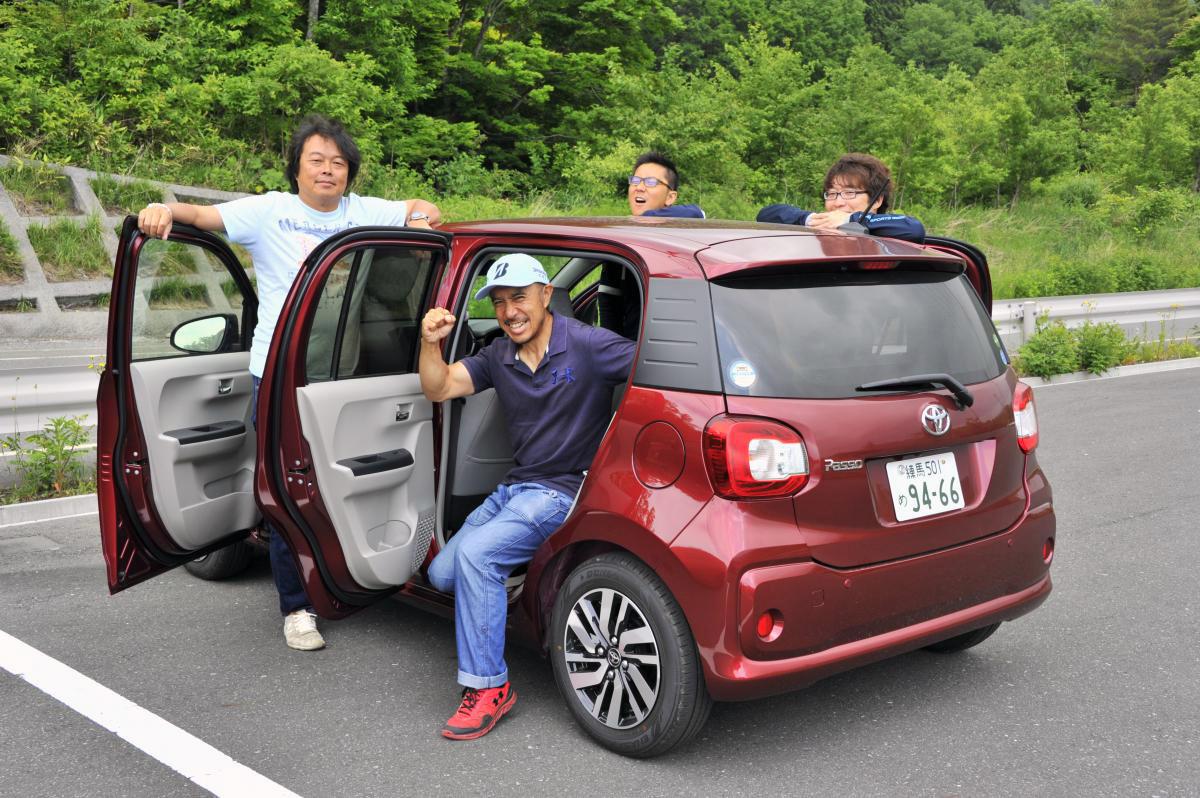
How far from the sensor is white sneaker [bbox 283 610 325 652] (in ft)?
14.1

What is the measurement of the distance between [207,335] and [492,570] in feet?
6.19

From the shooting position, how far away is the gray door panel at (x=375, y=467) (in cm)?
380

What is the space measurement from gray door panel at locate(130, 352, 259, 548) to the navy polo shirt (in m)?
1.43

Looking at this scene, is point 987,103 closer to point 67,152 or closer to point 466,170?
point 466,170

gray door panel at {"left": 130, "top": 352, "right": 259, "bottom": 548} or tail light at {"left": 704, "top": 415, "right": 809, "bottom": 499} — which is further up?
tail light at {"left": 704, "top": 415, "right": 809, "bottom": 499}

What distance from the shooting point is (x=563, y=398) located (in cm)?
373

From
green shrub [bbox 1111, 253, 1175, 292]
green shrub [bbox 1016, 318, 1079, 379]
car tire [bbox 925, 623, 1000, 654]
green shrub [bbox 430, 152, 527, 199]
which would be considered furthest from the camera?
green shrub [bbox 430, 152, 527, 199]

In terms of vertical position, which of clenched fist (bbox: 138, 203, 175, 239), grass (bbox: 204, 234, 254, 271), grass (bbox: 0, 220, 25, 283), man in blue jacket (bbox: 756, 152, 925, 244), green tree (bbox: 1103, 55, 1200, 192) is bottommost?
grass (bbox: 0, 220, 25, 283)

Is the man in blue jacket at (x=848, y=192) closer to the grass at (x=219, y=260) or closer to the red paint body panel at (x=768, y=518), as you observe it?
the red paint body panel at (x=768, y=518)

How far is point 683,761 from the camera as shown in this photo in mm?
3369

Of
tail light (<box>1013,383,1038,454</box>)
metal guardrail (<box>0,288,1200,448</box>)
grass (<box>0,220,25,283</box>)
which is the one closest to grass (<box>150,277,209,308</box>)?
metal guardrail (<box>0,288,1200,448</box>)

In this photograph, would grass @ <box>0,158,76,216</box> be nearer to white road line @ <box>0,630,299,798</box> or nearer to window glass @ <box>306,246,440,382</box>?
white road line @ <box>0,630,299,798</box>

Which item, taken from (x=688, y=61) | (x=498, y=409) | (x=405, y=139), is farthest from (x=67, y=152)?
(x=688, y=61)

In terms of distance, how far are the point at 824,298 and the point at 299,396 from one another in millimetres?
1803
